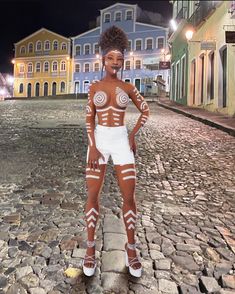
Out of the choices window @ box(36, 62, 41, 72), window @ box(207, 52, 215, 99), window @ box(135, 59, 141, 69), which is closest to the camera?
window @ box(207, 52, 215, 99)

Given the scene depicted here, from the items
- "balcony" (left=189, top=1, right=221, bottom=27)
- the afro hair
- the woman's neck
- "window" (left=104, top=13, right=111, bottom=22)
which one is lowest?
the woman's neck

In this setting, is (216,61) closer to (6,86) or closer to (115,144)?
Result: (115,144)

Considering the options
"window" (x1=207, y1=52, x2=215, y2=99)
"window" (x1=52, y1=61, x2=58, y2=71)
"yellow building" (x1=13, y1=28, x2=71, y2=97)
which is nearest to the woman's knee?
"window" (x1=207, y1=52, x2=215, y2=99)

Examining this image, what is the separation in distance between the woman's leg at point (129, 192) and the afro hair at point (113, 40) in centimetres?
90

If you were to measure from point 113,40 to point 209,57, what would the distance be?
15544 millimetres

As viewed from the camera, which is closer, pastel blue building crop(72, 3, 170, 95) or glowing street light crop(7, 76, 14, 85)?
pastel blue building crop(72, 3, 170, 95)

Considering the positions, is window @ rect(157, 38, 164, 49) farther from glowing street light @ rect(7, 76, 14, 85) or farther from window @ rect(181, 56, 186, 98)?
glowing street light @ rect(7, 76, 14, 85)

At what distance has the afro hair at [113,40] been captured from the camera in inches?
109

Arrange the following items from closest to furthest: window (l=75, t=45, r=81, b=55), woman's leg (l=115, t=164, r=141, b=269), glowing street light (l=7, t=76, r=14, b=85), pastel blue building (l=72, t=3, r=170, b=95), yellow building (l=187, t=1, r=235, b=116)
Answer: woman's leg (l=115, t=164, r=141, b=269) < yellow building (l=187, t=1, r=235, b=116) < pastel blue building (l=72, t=3, r=170, b=95) < window (l=75, t=45, r=81, b=55) < glowing street light (l=7, t=76, r=14, b=85)

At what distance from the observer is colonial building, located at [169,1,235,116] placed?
45.7 ft

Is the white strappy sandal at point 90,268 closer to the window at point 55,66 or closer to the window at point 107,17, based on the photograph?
the window at point 107,17

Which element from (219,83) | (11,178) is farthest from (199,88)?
(11,178)

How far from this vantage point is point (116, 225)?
368cm

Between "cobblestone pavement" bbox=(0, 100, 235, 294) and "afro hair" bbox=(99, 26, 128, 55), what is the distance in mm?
1690
